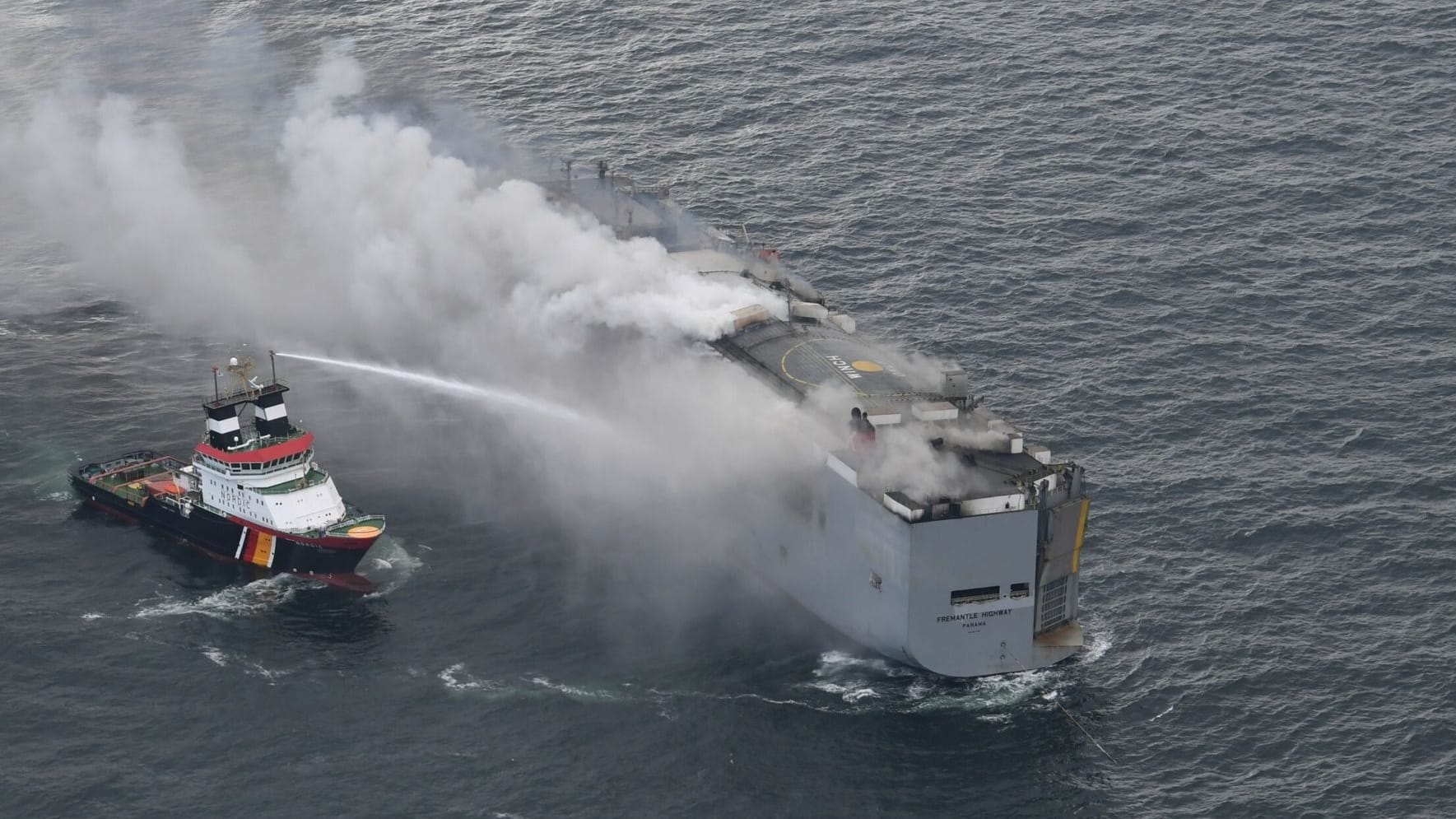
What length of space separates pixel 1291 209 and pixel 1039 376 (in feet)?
103

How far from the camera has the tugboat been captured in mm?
125625

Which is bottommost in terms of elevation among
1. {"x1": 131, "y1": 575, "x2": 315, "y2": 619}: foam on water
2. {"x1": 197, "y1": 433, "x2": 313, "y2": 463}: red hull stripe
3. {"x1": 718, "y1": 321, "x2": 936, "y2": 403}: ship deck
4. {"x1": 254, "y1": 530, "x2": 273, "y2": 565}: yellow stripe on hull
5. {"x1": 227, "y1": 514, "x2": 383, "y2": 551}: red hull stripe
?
{"x1": 131, "y1": 575, "x2": 315, "y2": 619}: foam on water

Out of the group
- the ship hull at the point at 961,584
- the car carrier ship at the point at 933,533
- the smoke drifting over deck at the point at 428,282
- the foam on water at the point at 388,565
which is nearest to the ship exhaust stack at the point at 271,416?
the foam on water at the point at 388,565

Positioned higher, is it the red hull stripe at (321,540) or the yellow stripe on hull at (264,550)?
the red hull stripe at (321,540)

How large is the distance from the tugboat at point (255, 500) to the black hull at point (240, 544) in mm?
51

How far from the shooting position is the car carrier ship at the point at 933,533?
113125 millimetres

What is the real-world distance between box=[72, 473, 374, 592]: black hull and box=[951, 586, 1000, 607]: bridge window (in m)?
35.4

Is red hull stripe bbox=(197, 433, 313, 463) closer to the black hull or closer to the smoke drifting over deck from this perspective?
the black hull

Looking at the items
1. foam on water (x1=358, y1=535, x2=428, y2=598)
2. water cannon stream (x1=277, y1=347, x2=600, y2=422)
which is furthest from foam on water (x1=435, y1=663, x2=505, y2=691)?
water cannon stream (x1=277, y1=347, x2=600, y2=422)

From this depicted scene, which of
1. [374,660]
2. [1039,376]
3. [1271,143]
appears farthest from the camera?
[1271,143]

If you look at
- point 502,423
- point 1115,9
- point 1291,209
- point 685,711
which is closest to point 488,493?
point 502,423

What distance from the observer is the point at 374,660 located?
115938mm

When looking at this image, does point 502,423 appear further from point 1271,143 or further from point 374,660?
point 1271,143

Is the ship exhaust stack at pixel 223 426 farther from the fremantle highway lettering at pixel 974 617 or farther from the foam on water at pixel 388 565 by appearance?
the fremantle highway lettering at pixel 974 617
